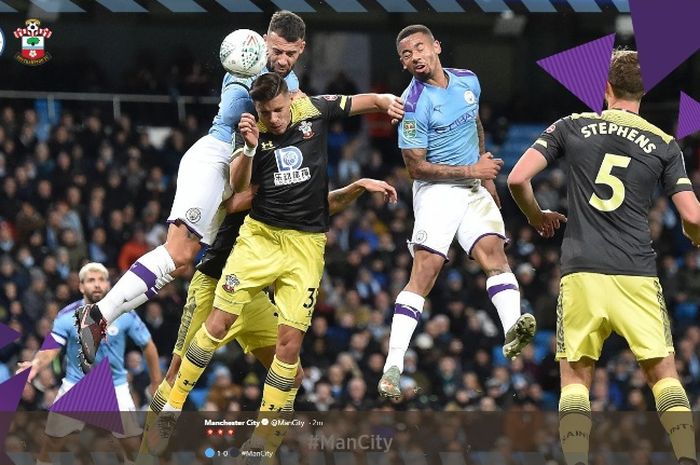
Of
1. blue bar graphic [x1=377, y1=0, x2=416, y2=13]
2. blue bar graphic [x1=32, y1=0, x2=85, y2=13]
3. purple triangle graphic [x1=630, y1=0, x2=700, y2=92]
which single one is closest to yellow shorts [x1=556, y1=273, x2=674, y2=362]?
purple triangle graphic [x1=630, y1=0, x2=700, y2=92]

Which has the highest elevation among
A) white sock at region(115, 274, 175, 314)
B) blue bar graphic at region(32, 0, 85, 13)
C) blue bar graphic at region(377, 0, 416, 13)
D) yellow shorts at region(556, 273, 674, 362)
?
blue bar graphic at region(377, 0, 416, 13)

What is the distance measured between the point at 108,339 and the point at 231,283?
277cm

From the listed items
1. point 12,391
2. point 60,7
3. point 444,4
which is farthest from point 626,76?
point 60,7

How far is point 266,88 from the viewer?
959 centimetres

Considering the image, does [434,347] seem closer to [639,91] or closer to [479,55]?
[479,55]

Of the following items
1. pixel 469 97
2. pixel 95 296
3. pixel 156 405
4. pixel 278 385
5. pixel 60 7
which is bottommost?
pixel 156 405

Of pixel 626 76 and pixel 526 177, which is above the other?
pixel 626 76

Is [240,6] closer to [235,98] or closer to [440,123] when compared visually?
[235,98]

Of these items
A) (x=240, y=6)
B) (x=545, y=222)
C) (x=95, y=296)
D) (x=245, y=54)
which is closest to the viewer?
(x=545, y=222)

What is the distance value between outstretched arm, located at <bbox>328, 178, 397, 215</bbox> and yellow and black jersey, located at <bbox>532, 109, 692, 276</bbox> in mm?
1804

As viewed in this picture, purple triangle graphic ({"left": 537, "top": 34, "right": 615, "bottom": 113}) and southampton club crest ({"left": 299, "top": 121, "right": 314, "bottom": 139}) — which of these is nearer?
southampton club crest ({"left": 299, "top": 121, "right": 314, "bottom": 139})

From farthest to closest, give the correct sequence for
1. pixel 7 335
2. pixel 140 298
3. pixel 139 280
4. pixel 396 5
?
pixel 396 5, pixel 7 335, pixel 140 298, pixel 139 280

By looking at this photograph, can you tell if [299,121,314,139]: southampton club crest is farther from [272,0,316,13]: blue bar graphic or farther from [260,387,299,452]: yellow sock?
[272,0,316,13]: blue bar graphic

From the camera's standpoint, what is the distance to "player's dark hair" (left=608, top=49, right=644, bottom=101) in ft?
26.6
